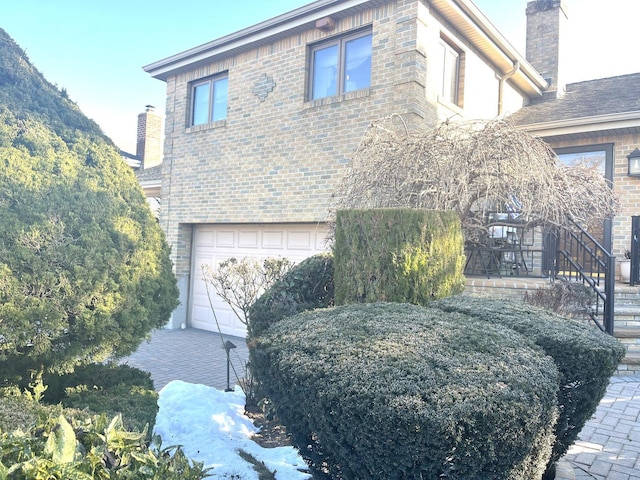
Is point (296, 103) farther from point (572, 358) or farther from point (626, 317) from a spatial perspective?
point (572, 358)

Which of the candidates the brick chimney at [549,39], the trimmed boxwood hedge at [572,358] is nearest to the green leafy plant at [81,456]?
the trimmed boxwood hedge at [572,358]

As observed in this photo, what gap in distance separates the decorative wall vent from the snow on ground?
6.24 metres

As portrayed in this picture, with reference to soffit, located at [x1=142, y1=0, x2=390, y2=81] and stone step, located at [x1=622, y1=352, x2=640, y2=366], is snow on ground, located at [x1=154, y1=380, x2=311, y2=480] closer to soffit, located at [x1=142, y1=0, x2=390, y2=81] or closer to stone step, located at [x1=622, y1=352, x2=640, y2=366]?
stone step, located at [x1=622, y1=352, x2=640, y2=366]

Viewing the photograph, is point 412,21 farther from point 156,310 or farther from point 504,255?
point 156,310

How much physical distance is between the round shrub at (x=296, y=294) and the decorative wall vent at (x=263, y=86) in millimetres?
5632

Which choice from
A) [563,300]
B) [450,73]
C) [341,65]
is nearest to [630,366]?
[563,300]

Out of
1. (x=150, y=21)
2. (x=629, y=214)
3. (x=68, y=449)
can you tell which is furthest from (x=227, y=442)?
(x=150, y=21)

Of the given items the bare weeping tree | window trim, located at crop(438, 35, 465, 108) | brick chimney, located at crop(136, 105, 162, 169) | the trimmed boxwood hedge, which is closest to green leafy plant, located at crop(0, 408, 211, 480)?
the trimmed boxwood hedge

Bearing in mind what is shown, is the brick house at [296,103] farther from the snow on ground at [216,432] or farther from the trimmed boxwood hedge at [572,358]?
the trimmed boxwood hedge at [572,358]

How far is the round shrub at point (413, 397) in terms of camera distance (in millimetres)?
1714

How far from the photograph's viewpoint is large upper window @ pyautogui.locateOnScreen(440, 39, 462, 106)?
28.6ft

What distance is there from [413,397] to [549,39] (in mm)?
12931

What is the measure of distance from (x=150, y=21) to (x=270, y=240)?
6544mm

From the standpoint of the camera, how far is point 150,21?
465 inches
